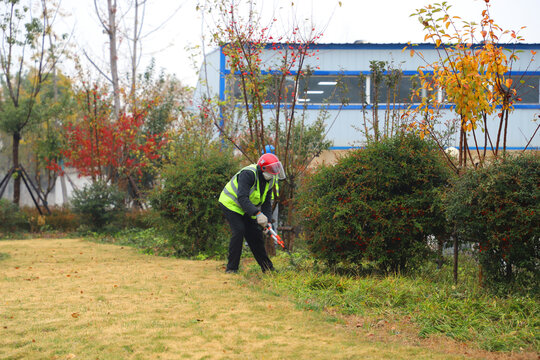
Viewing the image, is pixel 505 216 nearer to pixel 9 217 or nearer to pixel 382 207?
pixel 382 207

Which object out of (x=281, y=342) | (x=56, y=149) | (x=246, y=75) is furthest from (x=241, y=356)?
(x=56, y=149)

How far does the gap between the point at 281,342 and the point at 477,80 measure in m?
4.01

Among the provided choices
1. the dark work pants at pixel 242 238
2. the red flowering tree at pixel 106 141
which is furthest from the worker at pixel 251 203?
the red flowering tree at pixel 106 141

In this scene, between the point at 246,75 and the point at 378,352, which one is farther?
the point at 246,75

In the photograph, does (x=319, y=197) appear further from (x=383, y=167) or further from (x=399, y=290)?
(x=399, y=290)

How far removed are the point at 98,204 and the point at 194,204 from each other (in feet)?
20.5

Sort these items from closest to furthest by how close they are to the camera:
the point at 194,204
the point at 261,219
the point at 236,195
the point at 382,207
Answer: the point at 382,207
the point at 261,219
the point at 236,195
the point at 194,204

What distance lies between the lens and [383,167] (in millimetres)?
7336

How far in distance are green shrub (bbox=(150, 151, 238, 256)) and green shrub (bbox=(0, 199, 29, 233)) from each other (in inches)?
293

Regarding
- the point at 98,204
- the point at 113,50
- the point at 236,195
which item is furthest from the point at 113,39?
the point at 236,195

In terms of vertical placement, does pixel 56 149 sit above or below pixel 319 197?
above

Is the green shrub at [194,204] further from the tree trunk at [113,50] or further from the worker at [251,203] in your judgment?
the tree trunk at [113,50]

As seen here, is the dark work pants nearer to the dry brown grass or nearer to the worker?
the worker

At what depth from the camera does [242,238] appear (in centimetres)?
834
